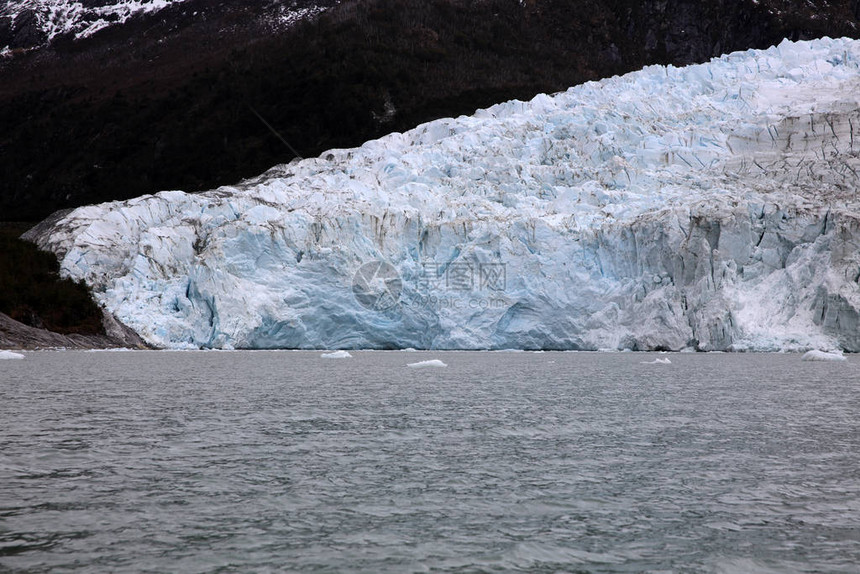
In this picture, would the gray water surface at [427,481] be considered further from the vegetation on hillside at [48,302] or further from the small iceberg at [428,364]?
the vegetation on hillside at [48,302]

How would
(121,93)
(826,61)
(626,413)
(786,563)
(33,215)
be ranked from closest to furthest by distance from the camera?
1. (786,563)
2. (626,413)
3. (826,61)
4. (33,215)
5. (121,93)

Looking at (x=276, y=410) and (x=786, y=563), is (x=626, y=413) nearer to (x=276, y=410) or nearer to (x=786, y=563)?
(x=276, y=410)

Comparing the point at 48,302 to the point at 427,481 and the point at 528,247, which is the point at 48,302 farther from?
the point at 427,481

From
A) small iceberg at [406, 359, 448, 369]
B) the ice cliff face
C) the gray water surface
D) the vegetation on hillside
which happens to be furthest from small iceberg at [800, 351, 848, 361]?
the vegetation on hillside

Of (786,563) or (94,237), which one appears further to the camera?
(94,237)

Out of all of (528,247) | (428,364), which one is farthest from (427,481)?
(528,247)

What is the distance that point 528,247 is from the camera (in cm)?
3045

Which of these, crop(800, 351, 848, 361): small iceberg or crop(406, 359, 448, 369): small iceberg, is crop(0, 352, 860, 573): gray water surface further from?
crop(800, 351, 848, 361): small iceberg

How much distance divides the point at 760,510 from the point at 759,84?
122 feet

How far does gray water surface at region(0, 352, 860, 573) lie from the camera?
16.5ft

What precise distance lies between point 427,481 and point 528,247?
24.0 m

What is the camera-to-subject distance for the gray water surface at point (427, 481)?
5.03 metres

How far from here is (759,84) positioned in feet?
127

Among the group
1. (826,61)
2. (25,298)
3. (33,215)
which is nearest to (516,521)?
(25,298)
